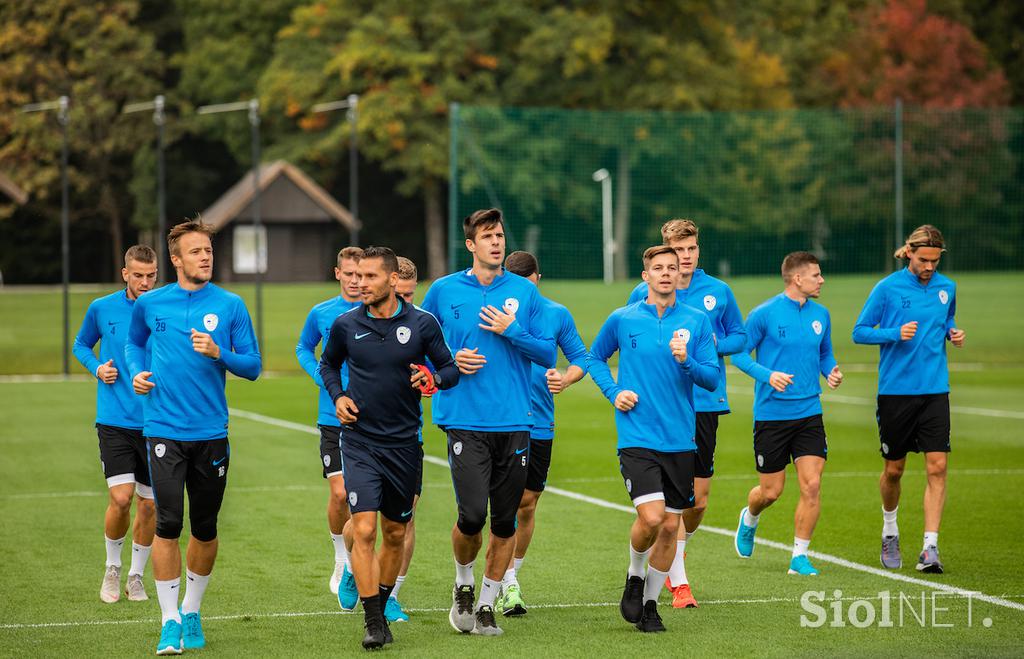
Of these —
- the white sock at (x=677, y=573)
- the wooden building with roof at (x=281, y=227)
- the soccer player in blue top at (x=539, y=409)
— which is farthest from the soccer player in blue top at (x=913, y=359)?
the wooden building with roof at (x=281, y=227)

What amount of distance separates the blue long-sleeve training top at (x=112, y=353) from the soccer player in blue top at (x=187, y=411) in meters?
1.42

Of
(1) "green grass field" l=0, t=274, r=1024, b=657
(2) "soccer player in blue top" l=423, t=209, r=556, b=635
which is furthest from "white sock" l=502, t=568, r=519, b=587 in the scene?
(2) "soccer player in blue top" l=423, t=209, r=556, b=635

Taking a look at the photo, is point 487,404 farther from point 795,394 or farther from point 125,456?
point 795,394

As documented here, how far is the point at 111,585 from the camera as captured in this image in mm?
9789

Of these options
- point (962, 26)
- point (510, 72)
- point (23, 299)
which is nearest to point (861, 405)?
point (23, 299)

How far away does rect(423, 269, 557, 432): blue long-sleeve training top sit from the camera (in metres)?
Result: 8.65

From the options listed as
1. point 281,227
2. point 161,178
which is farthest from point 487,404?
point 281,227

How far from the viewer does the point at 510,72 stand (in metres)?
57.4

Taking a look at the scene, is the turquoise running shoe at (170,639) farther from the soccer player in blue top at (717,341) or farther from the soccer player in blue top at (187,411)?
the soccer player in blue top at (717,341)

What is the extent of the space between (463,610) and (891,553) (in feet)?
12.0

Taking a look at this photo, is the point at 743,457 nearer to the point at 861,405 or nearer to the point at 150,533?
the point at 861,405

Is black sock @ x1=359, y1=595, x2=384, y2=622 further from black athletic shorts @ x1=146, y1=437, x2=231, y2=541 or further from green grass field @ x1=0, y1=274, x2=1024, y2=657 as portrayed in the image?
black athletic shorts @ x1=146, y1=437, x2=231, y2=541

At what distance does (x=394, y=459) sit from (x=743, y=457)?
9.97m

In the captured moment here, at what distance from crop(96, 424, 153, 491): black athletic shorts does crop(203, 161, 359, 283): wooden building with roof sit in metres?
47.6
